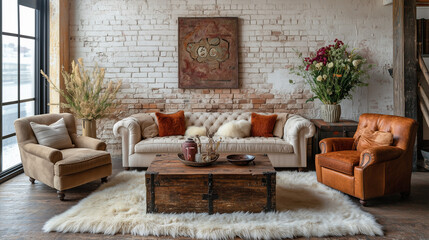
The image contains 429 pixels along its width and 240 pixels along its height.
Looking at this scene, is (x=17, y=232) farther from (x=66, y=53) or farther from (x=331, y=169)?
(x=66, y=53)

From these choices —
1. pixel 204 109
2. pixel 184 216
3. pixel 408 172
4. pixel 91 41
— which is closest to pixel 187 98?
pixel 204 109

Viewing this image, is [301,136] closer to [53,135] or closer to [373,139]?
[373,139]

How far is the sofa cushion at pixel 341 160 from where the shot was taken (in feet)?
12.9

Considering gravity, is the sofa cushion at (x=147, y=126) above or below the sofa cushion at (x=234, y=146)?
above

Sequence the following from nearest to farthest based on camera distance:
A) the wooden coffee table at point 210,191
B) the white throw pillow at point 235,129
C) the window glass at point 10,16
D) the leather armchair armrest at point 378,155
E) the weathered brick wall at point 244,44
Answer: the wooden coffee table at point 210,191
the leather armchair armrest at point 378,155
the window glass at point 10,16
the white throw pillow at point 235,129
the weathered brick wall at point 244,44

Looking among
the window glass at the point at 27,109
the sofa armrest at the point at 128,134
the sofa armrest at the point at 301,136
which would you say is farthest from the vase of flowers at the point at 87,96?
the sofa armrest at the point at 301,136

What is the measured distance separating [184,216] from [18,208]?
184 centimetres

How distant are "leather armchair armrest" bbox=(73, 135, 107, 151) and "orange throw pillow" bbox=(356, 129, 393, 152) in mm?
3358

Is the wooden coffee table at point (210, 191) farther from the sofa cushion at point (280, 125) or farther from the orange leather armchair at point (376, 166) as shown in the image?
the sofa cushion at point (280, 125)

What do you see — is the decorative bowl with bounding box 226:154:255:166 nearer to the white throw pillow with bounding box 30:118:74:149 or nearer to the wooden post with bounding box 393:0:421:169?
the white throw pillow with bounding box 30:118:74:149

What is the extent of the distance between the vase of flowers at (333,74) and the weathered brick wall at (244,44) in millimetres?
309

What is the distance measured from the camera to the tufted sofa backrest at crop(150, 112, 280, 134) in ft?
19.7

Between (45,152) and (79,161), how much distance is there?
0.39 metres

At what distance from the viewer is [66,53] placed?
6.23 metres
